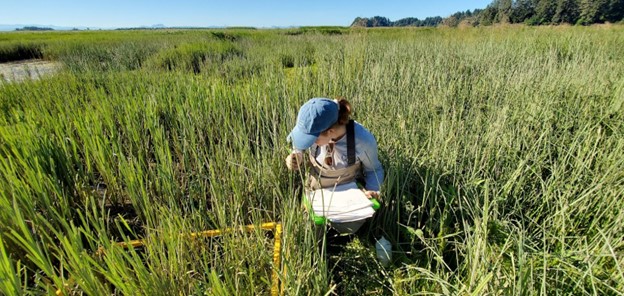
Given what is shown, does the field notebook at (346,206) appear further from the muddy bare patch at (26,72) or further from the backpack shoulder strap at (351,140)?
the muddy bare patch at (26,72)

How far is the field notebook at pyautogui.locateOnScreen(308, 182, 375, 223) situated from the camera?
986 mm

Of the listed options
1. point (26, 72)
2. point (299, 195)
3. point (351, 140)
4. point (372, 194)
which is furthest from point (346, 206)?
point (26, 72)

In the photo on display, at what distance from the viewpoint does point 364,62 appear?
3.20 metres

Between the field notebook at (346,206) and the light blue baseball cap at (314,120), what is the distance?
186 mm

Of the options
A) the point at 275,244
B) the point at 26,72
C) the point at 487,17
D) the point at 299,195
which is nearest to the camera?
the point at 275,244

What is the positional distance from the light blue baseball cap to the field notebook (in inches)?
7.3

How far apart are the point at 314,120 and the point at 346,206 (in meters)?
0.32

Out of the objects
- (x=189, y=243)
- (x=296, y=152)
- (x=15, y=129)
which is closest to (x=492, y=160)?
(x=296, y=152)

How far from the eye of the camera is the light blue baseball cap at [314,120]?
96 cm

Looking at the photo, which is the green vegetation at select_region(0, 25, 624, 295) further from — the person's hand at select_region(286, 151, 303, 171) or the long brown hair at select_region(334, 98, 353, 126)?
the long brown hair at select_region(334, 98, 353, 126)

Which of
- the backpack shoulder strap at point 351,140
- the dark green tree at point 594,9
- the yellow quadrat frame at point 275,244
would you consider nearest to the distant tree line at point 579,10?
the dark green tree at point 594,9

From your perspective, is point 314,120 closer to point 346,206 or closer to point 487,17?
point 346,206

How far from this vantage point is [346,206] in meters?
1.03

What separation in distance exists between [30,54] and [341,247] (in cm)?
1208
